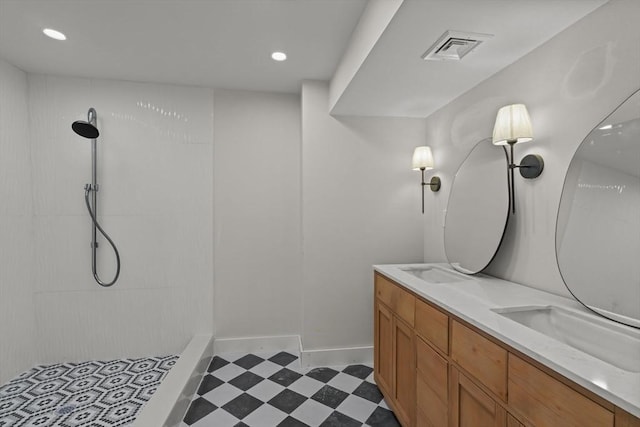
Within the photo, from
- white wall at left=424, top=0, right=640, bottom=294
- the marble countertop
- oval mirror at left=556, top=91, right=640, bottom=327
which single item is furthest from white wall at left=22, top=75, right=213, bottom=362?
oval mirror at left=556, top=91, right=640, bottom=327

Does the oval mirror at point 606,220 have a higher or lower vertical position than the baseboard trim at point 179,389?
higher

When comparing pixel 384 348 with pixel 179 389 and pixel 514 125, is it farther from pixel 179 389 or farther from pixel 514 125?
pixel 514 125

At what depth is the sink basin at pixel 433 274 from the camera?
1987mm

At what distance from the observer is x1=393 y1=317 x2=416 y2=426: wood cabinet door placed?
65.0 inches

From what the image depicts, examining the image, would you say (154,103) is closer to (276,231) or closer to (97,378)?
(276,231)

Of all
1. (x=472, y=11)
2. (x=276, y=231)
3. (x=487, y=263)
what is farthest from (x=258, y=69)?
(x=487, y=263)

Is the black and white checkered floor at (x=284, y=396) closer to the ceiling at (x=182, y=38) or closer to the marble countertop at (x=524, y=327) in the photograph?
the marble countertop at (x=524, y=327)

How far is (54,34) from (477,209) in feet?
→ 9.51

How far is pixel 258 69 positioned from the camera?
2.45m

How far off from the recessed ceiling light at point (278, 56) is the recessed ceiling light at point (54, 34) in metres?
1.33

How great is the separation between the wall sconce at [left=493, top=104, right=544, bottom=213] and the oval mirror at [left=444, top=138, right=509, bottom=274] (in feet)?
0.47

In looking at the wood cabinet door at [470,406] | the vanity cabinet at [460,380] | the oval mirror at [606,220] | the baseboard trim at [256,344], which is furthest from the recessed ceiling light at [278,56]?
the baseboard trim at [256,344]

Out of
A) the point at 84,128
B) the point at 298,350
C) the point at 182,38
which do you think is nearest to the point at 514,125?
the point at 182,38

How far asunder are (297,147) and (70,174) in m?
1.94
